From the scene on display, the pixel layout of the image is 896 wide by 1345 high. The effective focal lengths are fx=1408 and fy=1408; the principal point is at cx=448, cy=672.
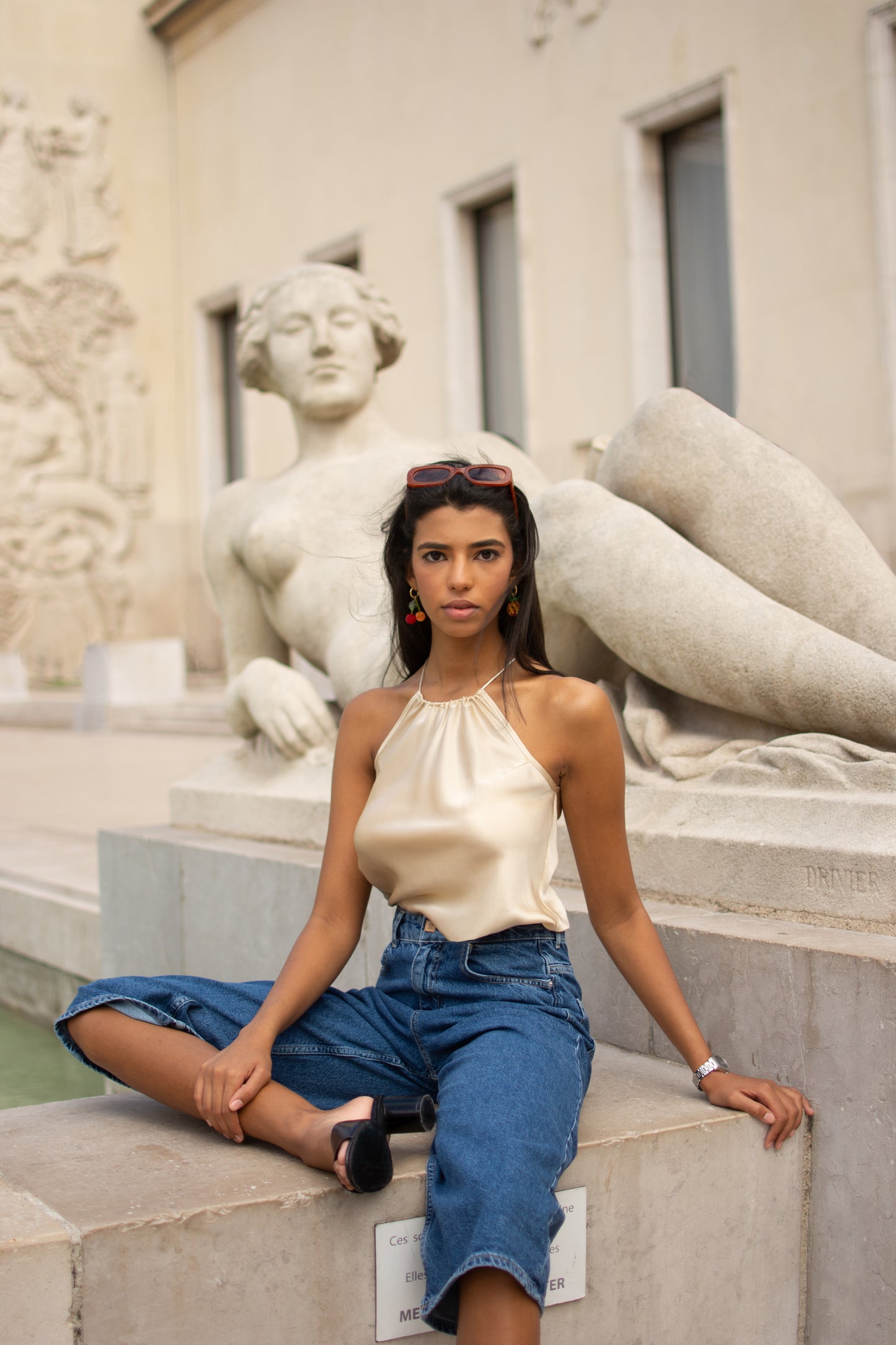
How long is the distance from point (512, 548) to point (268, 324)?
2185 mm

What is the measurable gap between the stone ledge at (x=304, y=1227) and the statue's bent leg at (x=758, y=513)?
104 cm

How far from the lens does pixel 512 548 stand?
218cm

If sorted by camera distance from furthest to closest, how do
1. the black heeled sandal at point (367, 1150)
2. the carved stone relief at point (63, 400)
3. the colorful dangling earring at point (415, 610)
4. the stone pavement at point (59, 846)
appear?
the carved stone relief at point (63, 400) → the stone pavement at point (59, 846) → the colorful dangling earring at point (415, 610) → the black heeled sandal at point (367, 1150)

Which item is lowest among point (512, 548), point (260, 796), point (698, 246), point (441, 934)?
point (441, 934)

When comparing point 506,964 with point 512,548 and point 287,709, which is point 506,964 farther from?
point 287,709

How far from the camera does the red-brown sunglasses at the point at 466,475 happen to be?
2.14 metres

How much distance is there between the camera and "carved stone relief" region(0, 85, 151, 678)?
20250 millimetres

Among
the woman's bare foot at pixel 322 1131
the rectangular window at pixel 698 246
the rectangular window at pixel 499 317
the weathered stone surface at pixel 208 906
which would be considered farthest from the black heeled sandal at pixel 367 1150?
the rectangular window at pixel 499 317

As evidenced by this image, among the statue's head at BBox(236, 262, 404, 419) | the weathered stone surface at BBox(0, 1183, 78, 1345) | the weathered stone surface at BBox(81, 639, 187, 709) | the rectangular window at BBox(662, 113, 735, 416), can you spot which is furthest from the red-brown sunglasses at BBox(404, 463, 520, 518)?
the weathered stone surface at BBox(81, 639, 187, 709)

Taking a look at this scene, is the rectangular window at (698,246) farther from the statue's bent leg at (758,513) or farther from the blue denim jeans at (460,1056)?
the blue denim jeans at (460,1056)

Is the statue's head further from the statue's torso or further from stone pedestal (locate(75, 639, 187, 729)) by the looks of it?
stone pedestal (locate(75, 639, 187, 729))

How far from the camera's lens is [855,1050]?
221 centimetres

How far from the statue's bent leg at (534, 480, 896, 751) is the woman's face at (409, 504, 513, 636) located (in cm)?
82

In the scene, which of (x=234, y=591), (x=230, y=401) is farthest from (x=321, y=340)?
(x=230, y=401)
